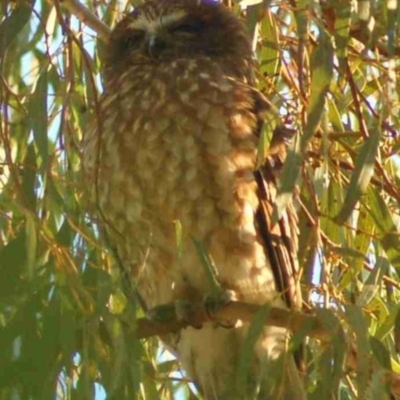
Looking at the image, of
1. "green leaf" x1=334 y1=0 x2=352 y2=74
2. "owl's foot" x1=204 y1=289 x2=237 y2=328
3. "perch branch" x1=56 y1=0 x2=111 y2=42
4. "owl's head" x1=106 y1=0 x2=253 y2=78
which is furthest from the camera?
"owl's head" x1=106 y1=0 x2=253 y2=78

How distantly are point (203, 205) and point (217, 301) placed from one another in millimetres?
205

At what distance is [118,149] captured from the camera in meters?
2.55

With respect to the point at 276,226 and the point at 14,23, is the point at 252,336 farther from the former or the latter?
the point at 14,23

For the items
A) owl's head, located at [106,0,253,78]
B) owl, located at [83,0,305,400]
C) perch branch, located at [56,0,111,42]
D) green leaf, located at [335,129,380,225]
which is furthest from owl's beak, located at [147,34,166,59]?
green leaf, located at [335,129,380,225]

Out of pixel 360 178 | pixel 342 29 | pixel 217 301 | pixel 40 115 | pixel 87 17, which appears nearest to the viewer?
pixel 360 178

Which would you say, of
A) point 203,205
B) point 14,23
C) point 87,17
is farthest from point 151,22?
point 14,23

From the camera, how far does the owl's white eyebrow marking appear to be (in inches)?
115

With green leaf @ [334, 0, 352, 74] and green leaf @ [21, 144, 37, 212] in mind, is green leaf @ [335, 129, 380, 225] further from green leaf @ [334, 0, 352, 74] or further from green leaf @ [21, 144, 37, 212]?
green leaf @ [21, 144, 37, 212]

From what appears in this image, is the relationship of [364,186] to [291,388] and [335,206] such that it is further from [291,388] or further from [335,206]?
[291,388]

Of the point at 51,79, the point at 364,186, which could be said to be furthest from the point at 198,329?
the point at 364,186

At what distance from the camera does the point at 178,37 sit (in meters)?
2.99

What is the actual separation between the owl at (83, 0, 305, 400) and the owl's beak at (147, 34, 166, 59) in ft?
0.78

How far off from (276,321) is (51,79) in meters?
0.64

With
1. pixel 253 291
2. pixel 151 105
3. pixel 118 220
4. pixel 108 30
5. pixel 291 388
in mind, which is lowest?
pixel 291 388
